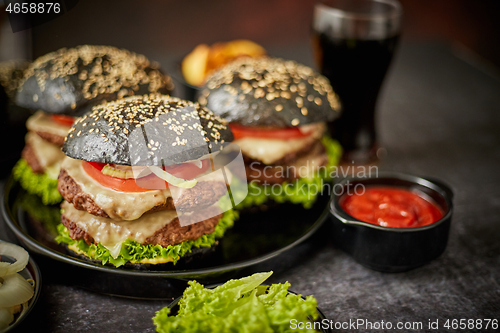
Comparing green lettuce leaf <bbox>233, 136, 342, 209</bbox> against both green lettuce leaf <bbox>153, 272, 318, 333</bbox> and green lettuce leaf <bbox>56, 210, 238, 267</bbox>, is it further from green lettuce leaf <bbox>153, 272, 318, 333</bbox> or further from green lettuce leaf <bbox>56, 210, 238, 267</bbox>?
green lettuce leaf <bbox>153, 272, 318, 333</bbox>

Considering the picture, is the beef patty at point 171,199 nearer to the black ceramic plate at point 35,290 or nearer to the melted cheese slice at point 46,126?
the black ceramic plate at point 35,290

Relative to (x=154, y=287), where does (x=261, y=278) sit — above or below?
above

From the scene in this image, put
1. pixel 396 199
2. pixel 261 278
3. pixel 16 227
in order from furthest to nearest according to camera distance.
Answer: pixel 396 199 < pixel 16 227 < pixel 261 278

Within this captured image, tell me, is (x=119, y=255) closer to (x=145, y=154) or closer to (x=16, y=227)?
(x=145, y=154)

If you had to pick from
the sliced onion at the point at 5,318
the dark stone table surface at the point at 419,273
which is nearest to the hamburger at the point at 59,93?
the dark stone table surface at the point at 419,273


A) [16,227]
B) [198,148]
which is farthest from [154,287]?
[16,227]

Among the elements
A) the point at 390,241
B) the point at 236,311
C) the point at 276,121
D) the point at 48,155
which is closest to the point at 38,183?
the point at 48,155
